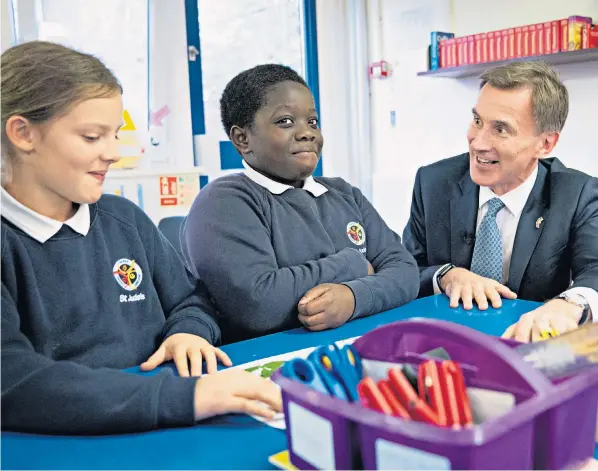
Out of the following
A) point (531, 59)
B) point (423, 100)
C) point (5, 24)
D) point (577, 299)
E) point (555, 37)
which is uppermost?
point (5, 24)

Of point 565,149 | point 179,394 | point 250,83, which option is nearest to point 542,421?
point 179,394

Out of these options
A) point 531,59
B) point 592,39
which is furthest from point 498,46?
point 592,39

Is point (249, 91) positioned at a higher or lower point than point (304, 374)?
higher

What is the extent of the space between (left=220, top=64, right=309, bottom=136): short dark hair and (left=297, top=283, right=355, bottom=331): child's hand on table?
51 cm

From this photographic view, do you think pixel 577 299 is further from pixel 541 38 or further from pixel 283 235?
pixel 541 38

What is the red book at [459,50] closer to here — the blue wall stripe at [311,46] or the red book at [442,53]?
the red book at [442,53]

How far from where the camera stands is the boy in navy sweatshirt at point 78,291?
0.84 m

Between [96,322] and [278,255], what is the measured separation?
48cm

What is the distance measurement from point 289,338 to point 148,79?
2.90 metres

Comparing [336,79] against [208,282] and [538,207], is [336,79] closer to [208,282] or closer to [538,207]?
[538,207]

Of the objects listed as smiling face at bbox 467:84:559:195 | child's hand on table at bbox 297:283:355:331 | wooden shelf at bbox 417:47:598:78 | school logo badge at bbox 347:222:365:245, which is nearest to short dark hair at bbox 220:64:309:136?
school logo badge at bbox 347:222:365:245

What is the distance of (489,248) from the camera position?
5.94ft

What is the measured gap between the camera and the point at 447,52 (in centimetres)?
406

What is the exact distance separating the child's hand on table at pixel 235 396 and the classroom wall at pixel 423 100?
131 inches
